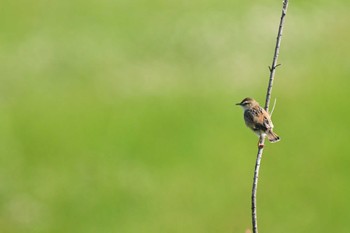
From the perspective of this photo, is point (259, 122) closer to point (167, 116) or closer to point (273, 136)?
point (273, 136)

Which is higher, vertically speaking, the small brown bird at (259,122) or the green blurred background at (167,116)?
the green blurred background at (167,116)

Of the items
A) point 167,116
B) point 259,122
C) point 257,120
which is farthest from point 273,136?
point 167,116

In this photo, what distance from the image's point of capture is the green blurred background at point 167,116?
819 inches

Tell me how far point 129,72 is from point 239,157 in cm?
464

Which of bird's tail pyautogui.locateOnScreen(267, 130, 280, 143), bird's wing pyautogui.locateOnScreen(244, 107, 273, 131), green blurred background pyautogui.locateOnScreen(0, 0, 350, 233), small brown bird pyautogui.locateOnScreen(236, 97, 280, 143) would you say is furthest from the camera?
green blurred background pyautogui.locateOnScreen(0, 0, 350, 233)

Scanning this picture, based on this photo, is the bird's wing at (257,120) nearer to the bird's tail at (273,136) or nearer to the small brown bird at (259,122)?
the small brown bird at (259,122)

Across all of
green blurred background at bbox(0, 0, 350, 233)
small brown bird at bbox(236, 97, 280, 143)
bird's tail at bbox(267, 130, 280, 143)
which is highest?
green blurred background at bbox(0, 0, 350, 233)

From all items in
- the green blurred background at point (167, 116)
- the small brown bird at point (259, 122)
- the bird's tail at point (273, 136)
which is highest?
the green blurred background at point (167, 116)

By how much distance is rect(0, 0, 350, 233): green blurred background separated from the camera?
20.8 meters

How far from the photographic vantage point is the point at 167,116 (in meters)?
23.2

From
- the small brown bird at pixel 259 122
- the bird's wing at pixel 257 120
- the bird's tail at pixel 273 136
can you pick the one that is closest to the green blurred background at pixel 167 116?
the small brown bird at pixel 259 122

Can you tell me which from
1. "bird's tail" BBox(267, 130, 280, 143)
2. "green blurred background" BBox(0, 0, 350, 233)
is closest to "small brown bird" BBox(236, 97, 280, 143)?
"bird's tail" BBox(267, 130, 280, 143)

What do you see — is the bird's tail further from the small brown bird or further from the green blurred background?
the green blurred background

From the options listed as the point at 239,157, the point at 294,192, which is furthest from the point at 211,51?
the point at 294,192
